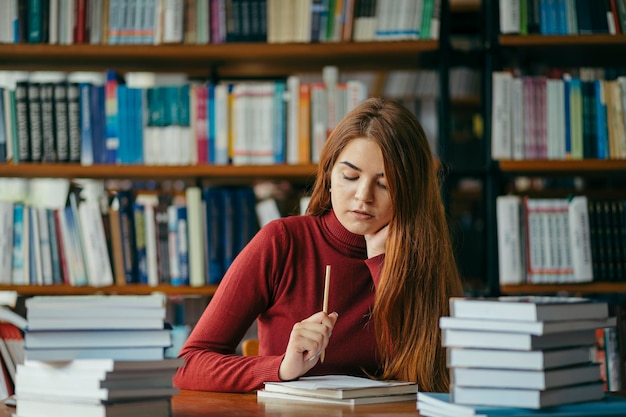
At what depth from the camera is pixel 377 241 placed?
1865 millimetres

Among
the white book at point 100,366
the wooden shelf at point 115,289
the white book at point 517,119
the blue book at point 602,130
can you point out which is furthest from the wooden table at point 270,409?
the blue book at point 602,130

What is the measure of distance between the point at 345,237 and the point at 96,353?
→ 2.91 ft

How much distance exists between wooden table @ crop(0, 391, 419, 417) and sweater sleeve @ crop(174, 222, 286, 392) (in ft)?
0.30

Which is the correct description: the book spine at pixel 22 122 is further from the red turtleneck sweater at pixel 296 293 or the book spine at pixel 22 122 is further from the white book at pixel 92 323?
the white book at pixel 92 323

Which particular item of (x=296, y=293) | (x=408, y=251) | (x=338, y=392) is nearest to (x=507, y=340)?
(x=338, y=392)

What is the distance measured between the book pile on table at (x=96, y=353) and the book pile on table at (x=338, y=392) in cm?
29

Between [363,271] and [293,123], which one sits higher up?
[293,123]

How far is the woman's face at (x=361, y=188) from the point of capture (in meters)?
1.76

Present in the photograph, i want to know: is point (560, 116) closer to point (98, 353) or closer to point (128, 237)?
point (128, 237)

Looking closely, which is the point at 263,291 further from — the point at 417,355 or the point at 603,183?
the point at 603,183

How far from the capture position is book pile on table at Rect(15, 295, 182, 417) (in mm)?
1099

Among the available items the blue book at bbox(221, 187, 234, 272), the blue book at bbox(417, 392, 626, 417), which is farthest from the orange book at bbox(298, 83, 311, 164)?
the blue book at bbox(417, 392, 626, 417)

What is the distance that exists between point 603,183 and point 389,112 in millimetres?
1810

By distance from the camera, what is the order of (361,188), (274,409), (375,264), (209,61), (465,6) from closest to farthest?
(274,409) → (361,188) → (375,264) → (209,61) → (465,6)
